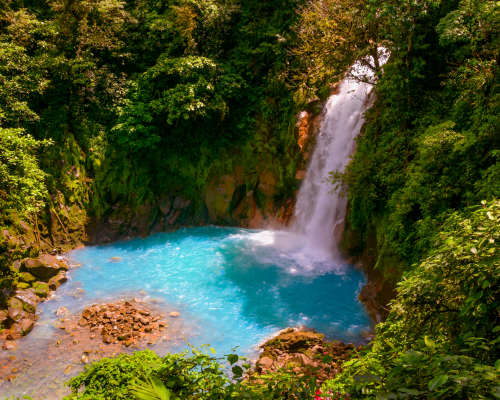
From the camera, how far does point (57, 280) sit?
33.7 ft

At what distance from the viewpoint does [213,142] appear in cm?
1523

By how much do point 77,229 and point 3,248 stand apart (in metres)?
3.83

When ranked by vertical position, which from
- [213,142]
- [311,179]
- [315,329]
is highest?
[213,142]

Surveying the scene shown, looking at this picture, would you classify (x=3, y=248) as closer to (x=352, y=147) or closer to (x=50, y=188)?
(x=50, y=188)

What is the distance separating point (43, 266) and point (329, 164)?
1112 cm

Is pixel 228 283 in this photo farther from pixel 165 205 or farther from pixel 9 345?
pixel 165 205

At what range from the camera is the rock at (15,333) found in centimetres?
787

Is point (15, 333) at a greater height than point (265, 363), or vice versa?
point (265, 363)

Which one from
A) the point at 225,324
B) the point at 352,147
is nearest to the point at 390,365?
the point at 225,324

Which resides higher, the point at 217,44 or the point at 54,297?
the point at 217,44

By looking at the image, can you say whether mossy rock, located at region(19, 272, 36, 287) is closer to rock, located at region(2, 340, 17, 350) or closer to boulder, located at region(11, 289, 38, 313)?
boulder, located at region(11, 289, 38, 313)

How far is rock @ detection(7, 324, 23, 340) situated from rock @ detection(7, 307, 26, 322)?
0.25 metres

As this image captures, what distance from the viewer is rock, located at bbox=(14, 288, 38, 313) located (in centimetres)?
877

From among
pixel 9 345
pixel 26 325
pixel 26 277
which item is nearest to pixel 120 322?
pixel 26 325
